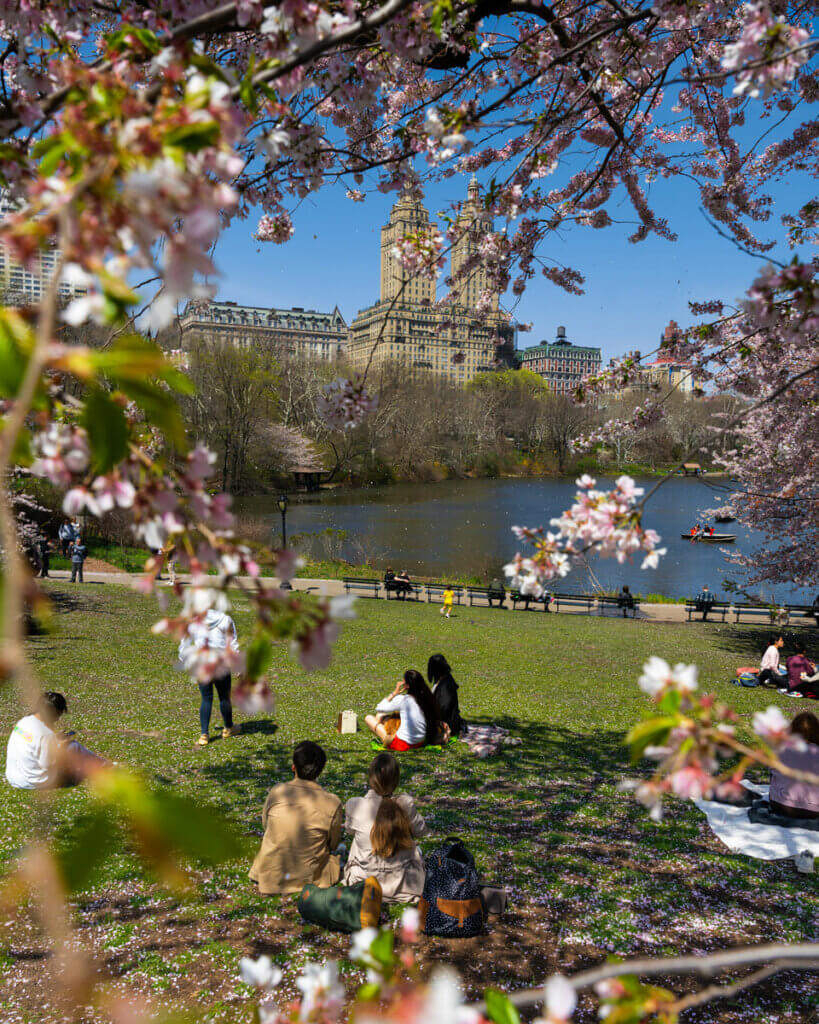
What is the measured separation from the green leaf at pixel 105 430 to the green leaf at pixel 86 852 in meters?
0.39

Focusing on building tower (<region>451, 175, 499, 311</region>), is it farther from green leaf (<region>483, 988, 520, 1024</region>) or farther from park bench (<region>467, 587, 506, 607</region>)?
park bench (<region>467, 587, 506, 607</region>)

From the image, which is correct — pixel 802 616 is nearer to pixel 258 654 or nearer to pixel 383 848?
pixel 383 848

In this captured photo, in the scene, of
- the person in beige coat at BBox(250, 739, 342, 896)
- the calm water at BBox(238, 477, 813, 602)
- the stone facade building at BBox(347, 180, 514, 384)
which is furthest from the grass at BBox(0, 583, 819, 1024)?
the calm water at BBox(238, 477, 813, 602)

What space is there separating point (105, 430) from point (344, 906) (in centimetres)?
343

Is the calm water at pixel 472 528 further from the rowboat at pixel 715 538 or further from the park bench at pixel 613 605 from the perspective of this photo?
the park bench at pixel 613 605

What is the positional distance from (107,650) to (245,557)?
1086 cm

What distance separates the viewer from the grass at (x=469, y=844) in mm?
3094

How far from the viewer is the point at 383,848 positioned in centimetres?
363

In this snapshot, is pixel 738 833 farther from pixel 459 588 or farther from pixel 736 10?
pixel 459 588

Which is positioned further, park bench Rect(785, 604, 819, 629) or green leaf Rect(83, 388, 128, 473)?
park bench Rect(785, 604, 819, 629)

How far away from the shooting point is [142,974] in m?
2.99

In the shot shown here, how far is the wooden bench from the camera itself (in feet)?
63.0

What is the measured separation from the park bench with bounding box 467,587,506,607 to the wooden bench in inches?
61.8

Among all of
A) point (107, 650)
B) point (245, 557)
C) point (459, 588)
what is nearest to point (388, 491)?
point (459, 588)
